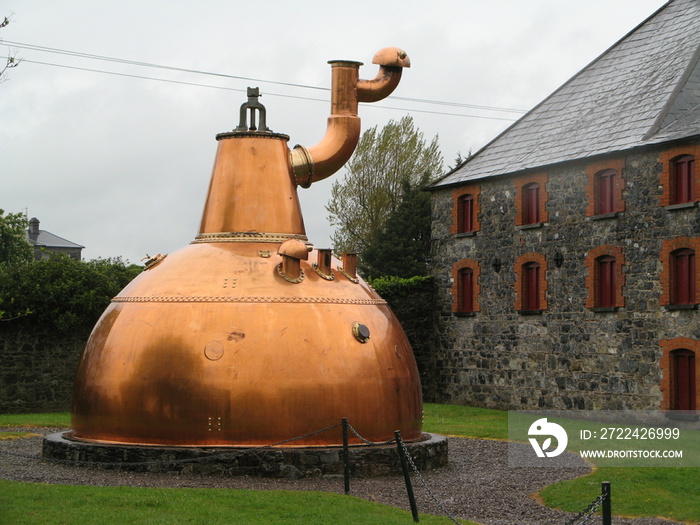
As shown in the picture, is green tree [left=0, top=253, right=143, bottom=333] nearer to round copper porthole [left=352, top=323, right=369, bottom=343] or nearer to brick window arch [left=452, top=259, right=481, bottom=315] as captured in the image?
brick window arch [left=452, top=259, right=481, bottom=315]

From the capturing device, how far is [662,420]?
24.2 meters

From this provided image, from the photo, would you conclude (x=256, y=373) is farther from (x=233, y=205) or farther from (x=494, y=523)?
(x=494, y=523)

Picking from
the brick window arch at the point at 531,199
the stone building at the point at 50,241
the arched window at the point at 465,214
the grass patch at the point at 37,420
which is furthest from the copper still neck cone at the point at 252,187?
the stone building at the point at 50,241

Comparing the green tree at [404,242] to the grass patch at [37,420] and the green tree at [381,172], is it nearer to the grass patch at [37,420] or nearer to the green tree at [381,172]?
the green tree at [381,172]

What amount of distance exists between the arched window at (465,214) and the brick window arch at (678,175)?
24.8ft

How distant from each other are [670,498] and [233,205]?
6771 mm

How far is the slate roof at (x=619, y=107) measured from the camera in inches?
1007

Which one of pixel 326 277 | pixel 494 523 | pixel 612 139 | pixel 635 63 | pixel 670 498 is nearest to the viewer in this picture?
pixel 494 523

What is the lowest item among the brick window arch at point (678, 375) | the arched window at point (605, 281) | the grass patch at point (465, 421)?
the grass patch at point (465, 421)

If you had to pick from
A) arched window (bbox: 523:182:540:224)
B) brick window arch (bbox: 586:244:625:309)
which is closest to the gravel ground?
brick window arch (bbox: 586:244:625:309)

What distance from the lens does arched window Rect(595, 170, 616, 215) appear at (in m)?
26.1

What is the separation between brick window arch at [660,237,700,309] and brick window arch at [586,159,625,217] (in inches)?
70.9

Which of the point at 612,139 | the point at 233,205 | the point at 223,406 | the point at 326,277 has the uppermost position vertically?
the point at 612,139

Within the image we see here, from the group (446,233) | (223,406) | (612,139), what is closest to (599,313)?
(612,139)
